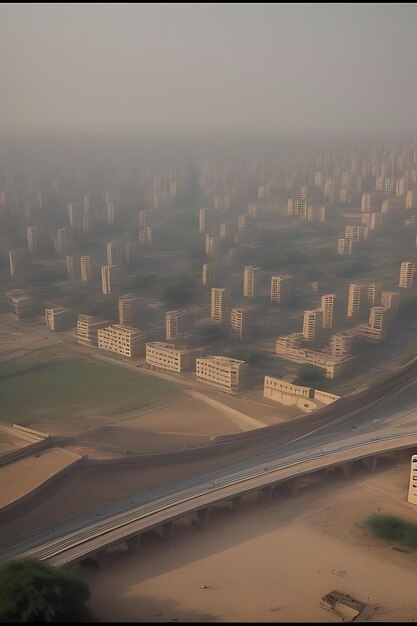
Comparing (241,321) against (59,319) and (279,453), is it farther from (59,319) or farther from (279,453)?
(279,453)

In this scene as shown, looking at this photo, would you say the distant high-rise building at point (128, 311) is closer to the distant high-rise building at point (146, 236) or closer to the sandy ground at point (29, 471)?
the distant high-rise building at point (146, 236)

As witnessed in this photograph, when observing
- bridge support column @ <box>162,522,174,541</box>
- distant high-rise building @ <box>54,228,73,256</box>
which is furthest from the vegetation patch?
distant high-rise building @ <box>54,228,73,256</box>

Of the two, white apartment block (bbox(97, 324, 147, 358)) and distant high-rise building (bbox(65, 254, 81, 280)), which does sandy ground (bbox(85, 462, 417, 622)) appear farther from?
distant high-rise building (bbox(65, 254, 81, 280))

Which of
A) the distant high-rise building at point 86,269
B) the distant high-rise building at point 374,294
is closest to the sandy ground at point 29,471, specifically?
the distant high-rise building at point 86,269

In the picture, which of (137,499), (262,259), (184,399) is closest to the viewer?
(137,499)

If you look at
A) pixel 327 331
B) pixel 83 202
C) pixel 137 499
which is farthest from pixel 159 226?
pixel 137 499

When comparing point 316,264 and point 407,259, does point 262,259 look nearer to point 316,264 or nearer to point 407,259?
point 316,264

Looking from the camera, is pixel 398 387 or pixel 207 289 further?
pixel 207 289
